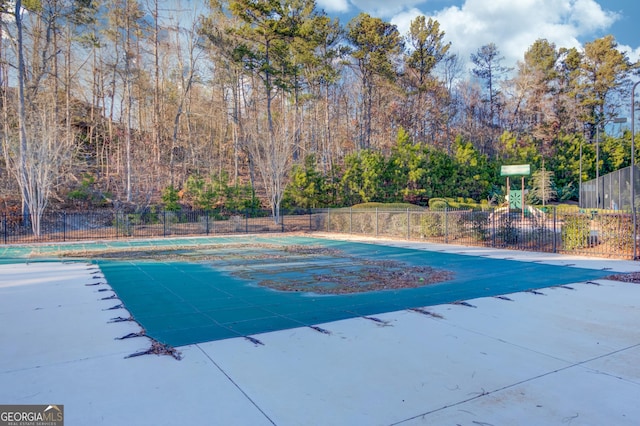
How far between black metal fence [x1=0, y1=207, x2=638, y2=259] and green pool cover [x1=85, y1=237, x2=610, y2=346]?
122 inches

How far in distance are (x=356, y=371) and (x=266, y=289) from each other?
376cm

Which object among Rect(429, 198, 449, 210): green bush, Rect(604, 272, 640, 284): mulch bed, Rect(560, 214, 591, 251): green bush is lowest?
Rect(604, 272, 640, 284): mulch bed

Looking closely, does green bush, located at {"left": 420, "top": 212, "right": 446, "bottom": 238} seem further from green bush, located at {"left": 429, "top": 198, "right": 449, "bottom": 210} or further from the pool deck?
the pool deck

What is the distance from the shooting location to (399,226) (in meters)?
18.4

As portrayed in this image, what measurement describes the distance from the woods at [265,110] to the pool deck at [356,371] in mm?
17462

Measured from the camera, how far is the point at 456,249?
13711 mm

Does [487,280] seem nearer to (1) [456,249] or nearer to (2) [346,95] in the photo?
(1) [456,249]

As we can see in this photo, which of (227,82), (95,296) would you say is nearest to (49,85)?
(227,82)

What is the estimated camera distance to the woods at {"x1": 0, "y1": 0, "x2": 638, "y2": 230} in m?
23.4

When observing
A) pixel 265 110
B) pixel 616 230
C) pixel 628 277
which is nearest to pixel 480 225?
pixel 616 230

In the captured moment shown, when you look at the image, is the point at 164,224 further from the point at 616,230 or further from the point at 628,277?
the point at 628,277

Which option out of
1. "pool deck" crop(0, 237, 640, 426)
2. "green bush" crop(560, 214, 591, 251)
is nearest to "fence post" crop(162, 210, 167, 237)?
"pool deck" crop(0, 237, 640, 426)

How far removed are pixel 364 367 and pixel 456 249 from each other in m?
10.8

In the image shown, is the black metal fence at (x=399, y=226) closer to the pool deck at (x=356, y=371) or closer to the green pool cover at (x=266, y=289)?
the green pool cover at (x=266, y=289)
